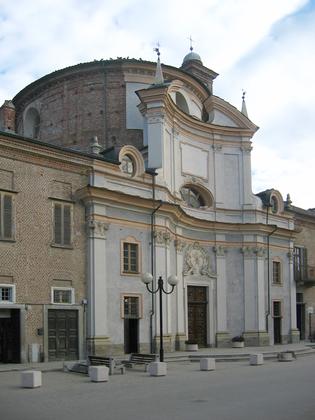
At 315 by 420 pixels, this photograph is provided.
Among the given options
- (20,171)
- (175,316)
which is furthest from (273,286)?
(20,171)

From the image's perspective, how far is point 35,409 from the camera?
49.0 ft

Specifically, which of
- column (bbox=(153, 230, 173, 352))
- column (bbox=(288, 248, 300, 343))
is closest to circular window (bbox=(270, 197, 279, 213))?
column (bbox=(288, 248, 300, 343))

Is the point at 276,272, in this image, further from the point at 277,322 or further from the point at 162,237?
the point at 162,237

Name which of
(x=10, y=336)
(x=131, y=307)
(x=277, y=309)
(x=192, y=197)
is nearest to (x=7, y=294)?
(x=10, y=336)

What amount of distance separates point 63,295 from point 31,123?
18748mm

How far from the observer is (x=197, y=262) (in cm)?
3981

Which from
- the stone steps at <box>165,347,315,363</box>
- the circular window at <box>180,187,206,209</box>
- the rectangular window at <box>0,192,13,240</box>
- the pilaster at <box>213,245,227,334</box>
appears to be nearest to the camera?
the rectangular window at <box>0,192,13,240</box>

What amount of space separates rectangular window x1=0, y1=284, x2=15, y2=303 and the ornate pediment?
1374cm

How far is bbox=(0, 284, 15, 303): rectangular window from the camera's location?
1062 inches

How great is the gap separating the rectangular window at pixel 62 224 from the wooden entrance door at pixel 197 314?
11.7m

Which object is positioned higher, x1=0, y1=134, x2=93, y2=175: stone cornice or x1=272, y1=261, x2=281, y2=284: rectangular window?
x1=0, y1=134, x2=93, y2=175: stone cornice

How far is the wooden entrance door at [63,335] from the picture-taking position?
28.5 m

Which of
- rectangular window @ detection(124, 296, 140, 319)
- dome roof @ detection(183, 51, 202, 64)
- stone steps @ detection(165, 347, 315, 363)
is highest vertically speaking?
dome roof @ detection(183, 51, 202, 64)

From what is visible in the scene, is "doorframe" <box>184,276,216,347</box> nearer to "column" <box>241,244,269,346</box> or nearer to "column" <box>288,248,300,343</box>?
"column" <box>241,244,269,346</box>
